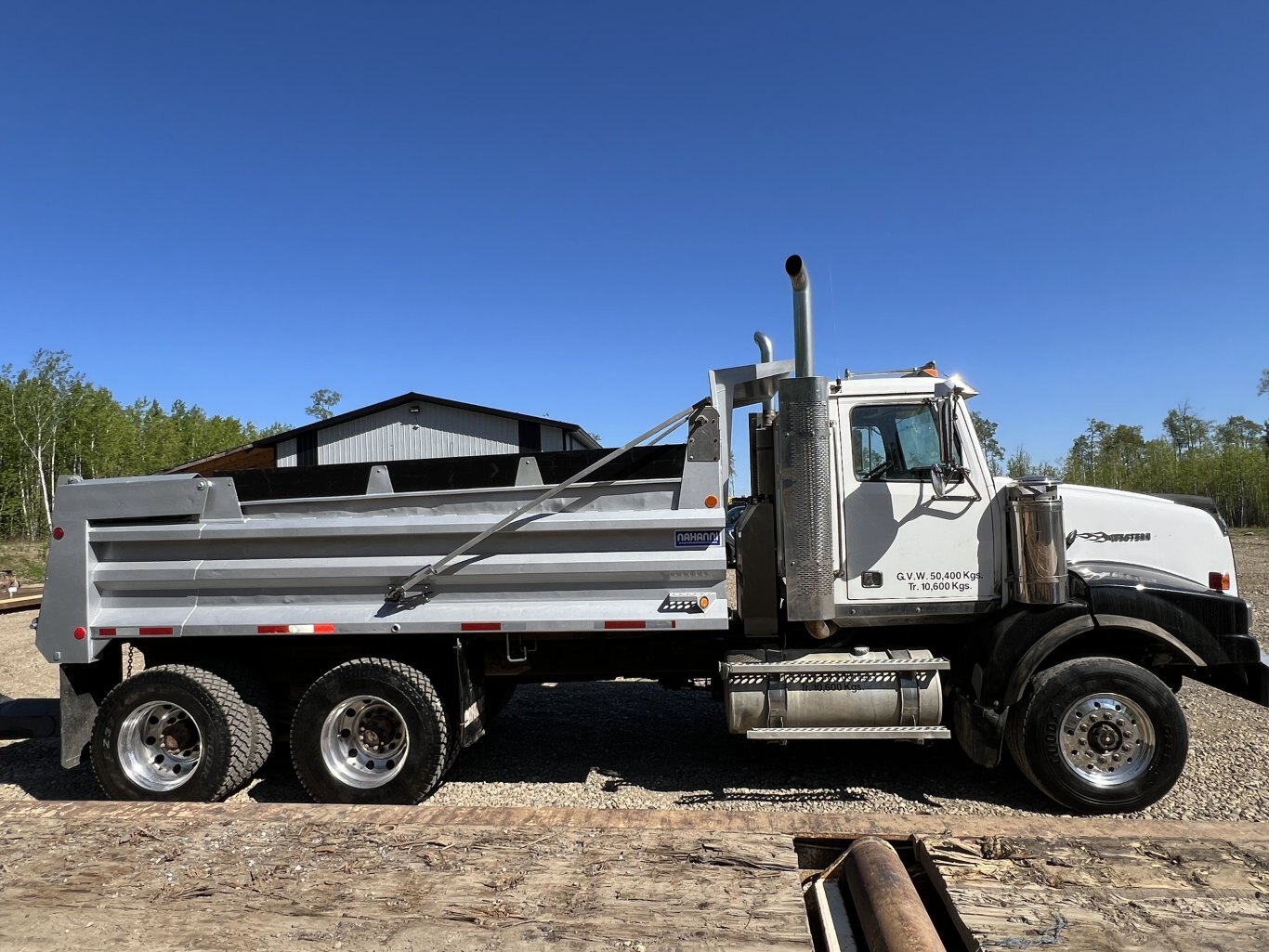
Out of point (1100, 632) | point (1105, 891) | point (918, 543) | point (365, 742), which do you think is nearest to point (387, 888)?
point (365, 742)

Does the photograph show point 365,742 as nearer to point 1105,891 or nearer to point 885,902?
point 885,902

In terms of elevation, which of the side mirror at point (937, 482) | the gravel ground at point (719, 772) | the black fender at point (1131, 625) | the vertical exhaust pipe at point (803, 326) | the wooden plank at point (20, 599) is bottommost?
the gravel ground at point (719, 772)

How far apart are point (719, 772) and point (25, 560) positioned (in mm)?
25600

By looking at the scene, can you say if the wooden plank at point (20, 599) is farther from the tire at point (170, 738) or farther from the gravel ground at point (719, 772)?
the tire at point (170, 738)

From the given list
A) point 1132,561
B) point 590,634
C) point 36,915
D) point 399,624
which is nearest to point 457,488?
point 399,624

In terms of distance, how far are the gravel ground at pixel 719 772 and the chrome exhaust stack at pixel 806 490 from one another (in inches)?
49.1

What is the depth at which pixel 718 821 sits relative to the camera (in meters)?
3.17

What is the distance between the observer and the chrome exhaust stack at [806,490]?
4520 millimetres

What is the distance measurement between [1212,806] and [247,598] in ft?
19.5

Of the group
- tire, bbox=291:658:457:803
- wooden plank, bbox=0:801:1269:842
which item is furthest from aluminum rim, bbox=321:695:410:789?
wooden plank, bbox=0:801:1269:842

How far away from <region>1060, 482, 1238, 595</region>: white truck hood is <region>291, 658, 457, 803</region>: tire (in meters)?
4.05

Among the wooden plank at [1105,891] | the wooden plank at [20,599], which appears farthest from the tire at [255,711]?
the wooden plank at [20,599]

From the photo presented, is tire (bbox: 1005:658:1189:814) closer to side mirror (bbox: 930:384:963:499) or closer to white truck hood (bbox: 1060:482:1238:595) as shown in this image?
white truck hood (bbox: 1060:482:1238:595)

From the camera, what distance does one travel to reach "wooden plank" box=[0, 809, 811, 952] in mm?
2373
